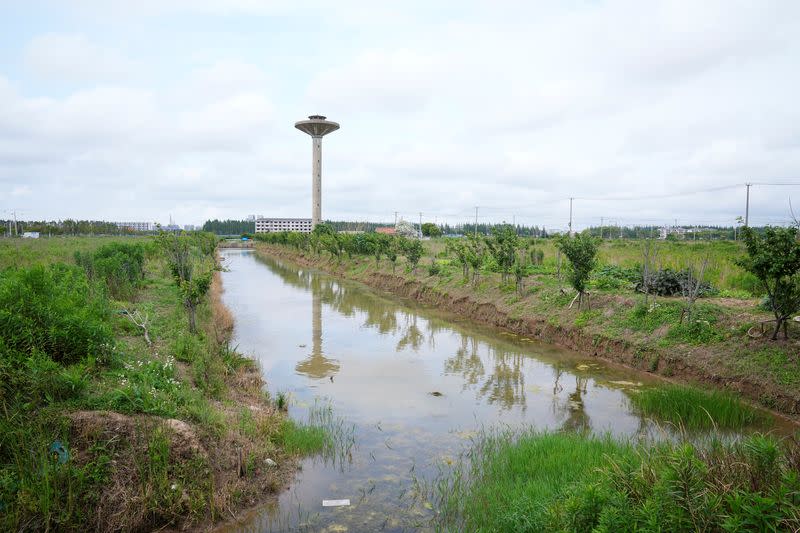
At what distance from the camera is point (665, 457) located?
14.4 feet

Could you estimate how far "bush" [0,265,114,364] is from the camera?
6.02 meters

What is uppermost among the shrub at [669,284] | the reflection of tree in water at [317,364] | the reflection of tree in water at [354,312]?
the shrub at [669,284]

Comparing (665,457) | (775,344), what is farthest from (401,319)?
(665,457)

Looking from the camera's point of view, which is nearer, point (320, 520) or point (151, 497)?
point (151, 497)

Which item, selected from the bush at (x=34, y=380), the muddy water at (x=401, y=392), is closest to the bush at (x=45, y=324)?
the bush at (x=34, y=380)

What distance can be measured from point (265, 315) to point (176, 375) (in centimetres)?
1181

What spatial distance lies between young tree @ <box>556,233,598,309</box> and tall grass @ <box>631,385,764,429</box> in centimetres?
544

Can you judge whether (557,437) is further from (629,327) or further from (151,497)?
A: (629,327)

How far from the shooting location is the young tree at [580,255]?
551 inches

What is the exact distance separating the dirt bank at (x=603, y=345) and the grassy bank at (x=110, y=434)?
304 inches

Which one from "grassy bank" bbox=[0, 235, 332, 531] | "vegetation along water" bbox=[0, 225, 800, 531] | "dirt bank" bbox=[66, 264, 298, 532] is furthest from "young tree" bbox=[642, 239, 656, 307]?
"dirt bank" bbox=[66, 264, 298, 532]

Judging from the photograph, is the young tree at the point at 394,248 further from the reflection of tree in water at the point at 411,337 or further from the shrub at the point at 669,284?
the shrub at the point at 669,284

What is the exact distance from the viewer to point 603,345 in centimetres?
1284

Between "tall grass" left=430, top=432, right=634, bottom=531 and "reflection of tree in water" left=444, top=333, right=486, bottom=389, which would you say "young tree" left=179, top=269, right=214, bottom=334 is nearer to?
"reflection of tree in water" left=444, top=333, right=486, bottom=389
